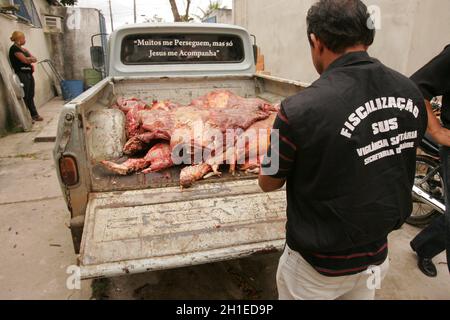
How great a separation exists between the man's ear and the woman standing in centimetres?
852

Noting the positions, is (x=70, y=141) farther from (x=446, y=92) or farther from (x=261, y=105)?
(x=446, y=92)

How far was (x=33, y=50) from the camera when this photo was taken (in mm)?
10930

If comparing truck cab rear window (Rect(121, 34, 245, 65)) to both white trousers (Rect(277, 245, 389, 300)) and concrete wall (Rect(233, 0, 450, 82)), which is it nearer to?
concrete wall (Rect(233, 0, 450, 82))

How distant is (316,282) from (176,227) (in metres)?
0.96

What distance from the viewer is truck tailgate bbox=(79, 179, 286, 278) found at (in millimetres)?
1995

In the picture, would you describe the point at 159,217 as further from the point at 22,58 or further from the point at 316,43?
the point at 22,58

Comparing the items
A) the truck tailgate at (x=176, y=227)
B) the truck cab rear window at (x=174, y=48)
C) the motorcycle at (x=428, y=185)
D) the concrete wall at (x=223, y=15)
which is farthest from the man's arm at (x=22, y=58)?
the concrete wall at (x=223, y=15)

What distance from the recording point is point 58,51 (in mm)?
13805

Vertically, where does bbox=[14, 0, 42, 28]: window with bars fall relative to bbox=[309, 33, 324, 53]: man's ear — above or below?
above

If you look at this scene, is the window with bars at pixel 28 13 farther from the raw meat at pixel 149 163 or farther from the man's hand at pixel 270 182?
the man's hand at pixel 270 182

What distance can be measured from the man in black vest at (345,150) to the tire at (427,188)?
8.09ft

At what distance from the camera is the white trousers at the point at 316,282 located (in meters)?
1.58

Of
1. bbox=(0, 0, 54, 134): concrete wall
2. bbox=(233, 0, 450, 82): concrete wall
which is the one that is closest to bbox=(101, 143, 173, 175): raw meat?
bbox=(233, 0, 450, 82): concrete wall
